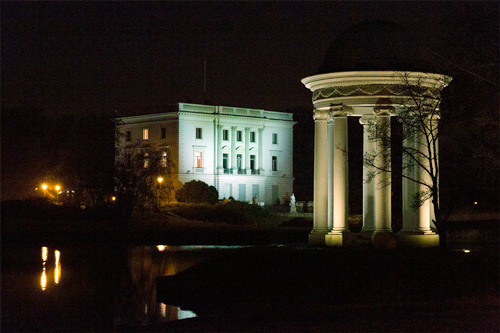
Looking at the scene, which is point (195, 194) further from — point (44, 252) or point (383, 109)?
point (383, 109)

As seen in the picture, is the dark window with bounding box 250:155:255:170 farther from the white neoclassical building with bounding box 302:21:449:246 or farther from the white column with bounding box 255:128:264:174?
the white neoclassical building with bounding box 302:21:449:246

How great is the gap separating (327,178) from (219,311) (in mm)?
→ 14532

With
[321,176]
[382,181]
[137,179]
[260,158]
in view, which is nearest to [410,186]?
[382,181]

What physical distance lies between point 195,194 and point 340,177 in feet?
224

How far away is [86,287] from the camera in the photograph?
26469 mm

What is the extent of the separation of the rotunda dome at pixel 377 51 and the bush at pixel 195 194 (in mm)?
67979

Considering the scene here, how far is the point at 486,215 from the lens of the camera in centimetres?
6100

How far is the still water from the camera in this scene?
64.7 ft

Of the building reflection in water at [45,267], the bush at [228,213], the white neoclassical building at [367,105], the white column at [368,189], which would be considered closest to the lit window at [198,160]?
the bush at [228,213]

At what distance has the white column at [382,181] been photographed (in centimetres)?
3223

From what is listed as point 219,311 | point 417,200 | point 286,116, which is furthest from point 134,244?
point 286,116

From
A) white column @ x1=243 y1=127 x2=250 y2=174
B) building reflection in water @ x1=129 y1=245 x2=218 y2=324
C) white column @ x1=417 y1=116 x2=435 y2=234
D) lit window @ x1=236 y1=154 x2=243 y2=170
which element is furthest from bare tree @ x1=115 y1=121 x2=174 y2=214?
white column @ x1=243 y1=127 x2=250 y2=174

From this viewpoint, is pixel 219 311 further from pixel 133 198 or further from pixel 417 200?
pixel 133 198

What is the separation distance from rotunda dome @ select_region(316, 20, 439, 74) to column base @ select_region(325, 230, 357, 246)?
664 cm
